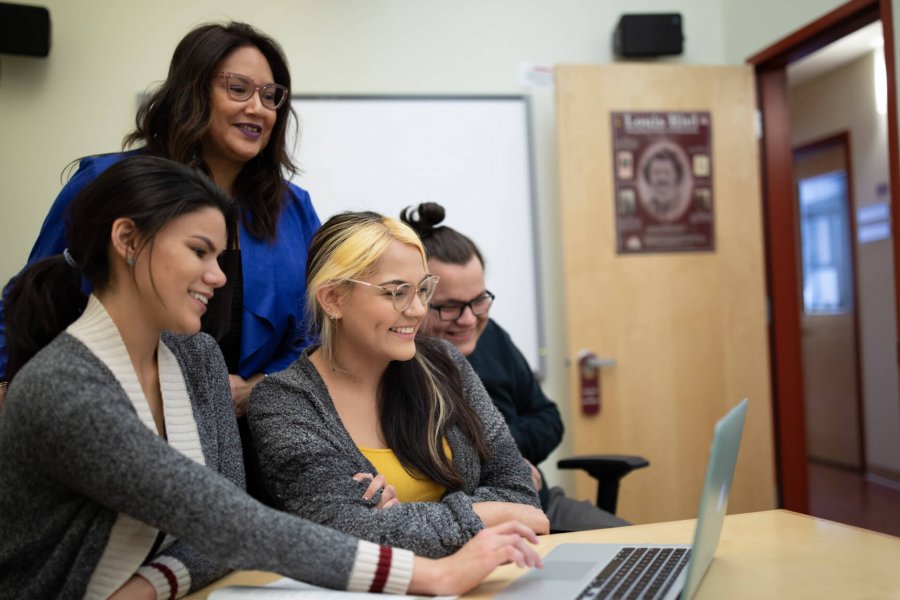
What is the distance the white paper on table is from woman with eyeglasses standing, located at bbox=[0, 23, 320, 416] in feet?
1.90

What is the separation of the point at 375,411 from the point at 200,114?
0.75 metres

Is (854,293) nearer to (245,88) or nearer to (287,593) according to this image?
(245,88)

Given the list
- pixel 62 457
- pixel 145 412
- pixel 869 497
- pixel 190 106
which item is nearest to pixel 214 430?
pixel 145 412

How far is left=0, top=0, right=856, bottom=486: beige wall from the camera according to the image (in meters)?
3.23

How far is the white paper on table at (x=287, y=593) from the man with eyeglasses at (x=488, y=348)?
0.90 metres

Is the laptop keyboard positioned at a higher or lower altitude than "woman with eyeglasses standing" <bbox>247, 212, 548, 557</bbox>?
lower

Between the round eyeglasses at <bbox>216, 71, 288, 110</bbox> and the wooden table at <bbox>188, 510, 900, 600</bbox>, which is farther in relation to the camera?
the round eyeglasses at <bbox>216, 71, 288, 110</bbox>

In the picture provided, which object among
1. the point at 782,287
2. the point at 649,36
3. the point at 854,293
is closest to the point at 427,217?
the point at 649,36

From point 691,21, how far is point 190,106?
2.83 metres

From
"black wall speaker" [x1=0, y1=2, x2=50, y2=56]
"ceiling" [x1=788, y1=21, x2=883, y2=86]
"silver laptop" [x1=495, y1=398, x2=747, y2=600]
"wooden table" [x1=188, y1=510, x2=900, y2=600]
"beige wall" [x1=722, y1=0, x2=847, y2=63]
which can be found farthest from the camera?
"ceiling" [x1=788, y1=21, x2=883, y2=86]

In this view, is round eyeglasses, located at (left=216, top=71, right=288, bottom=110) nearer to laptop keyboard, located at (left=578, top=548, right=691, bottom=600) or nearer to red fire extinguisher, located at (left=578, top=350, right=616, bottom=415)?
laptop keyboard, located at (left=578, top=548, right=691, bottom=600)

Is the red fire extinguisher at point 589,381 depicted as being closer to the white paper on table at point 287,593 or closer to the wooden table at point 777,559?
the wooden table at point 777,559

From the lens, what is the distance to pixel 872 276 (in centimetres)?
540

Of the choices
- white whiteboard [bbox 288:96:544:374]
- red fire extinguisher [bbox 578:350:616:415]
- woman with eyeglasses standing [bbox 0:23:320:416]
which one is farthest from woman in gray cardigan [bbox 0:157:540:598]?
red fire extinguisher [bbox 578:350:616:415]
